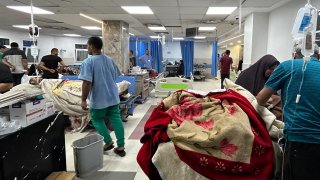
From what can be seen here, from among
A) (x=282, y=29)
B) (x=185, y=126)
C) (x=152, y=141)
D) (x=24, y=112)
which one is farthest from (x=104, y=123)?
(x=282, y=29)

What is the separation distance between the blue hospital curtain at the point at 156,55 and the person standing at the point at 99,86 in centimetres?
873

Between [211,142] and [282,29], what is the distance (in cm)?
505

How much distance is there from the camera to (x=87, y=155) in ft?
9.39

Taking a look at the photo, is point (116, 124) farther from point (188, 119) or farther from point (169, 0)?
point (169, 0)

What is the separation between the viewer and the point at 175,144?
136 centimetres

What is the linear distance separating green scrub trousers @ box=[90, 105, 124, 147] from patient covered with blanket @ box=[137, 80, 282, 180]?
73.1 inches

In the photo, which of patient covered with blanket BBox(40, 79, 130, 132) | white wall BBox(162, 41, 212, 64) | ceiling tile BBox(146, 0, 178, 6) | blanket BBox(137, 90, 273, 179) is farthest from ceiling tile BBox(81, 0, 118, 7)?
white wall BBox(162, 41, 212, 64)

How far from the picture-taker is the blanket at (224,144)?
1296 mm

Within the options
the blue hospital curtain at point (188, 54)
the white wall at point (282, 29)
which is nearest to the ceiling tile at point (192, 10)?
the white wall at point (282, 29)

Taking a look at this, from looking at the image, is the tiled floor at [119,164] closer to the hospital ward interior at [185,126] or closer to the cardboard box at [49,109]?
the hospital ward interior at [185,126]

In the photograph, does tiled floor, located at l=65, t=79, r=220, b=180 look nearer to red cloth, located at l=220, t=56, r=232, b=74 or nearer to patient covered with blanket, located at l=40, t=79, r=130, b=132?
patient covered with blanket, located at l=40, t=79, r=130, b=132

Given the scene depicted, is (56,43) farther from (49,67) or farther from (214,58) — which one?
(49,67)

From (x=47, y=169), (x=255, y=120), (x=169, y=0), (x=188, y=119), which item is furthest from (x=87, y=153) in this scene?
(x=169, y=0)

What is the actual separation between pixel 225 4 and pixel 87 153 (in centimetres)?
434
